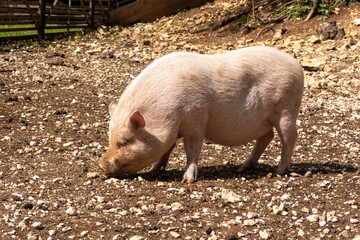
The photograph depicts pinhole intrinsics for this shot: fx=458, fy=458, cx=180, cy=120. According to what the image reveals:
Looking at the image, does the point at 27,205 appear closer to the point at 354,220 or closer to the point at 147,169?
the point at 147,169

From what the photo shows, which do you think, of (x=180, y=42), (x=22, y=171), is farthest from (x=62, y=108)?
(x=180, y=42)

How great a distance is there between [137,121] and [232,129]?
3.75 ft

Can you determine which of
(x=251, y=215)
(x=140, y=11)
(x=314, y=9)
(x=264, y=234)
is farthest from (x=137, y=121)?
(x=140, y=11)

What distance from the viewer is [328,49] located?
1080 cm

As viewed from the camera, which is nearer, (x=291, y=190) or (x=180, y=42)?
(x=291, y=190)

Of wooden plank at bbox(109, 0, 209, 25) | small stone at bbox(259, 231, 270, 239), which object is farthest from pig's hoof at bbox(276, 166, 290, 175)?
wooden plank at bbox(109, 0, 209, 25)

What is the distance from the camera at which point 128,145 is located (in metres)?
4.98

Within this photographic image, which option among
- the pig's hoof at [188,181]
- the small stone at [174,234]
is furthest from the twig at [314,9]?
the small stone at [174,234]

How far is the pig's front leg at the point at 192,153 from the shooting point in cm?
505

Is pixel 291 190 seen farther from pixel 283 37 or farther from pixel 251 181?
pixel 283 37

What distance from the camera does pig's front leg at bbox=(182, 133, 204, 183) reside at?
5.05 metres

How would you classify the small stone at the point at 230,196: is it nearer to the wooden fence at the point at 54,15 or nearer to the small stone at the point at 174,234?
the small stone at the point at 174,234

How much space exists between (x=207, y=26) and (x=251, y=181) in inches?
362

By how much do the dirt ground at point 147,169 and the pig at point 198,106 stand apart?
380 millimetres
